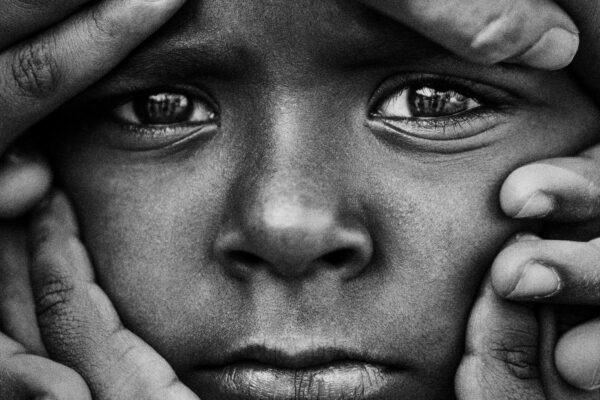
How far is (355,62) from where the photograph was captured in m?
1.74

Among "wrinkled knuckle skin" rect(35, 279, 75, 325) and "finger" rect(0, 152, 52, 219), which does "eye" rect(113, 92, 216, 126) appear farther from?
"wrinkled knuckle skin" rect(35, 279, 75, 325)

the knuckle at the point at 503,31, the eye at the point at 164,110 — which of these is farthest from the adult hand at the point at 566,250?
the eye at the point at 164,110

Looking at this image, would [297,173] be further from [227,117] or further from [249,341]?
[249,341]

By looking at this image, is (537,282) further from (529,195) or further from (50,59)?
(50,59)

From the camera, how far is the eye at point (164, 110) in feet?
6.17

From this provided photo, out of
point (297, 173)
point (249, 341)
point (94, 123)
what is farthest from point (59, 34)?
point (249, 341)

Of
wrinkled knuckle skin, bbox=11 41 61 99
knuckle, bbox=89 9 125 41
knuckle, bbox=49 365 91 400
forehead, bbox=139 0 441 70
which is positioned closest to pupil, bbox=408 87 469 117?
forehead, bbox=139 0 441 70

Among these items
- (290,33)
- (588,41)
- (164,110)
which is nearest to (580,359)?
(588,41)

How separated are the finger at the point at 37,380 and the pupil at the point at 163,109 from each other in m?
0.53

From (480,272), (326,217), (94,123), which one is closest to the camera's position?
(326,217)

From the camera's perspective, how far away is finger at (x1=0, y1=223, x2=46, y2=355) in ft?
6.30

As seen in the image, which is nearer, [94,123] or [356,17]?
[356,17]

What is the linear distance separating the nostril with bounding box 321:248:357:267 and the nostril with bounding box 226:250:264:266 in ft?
0.40

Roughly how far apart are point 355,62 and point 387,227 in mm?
316
